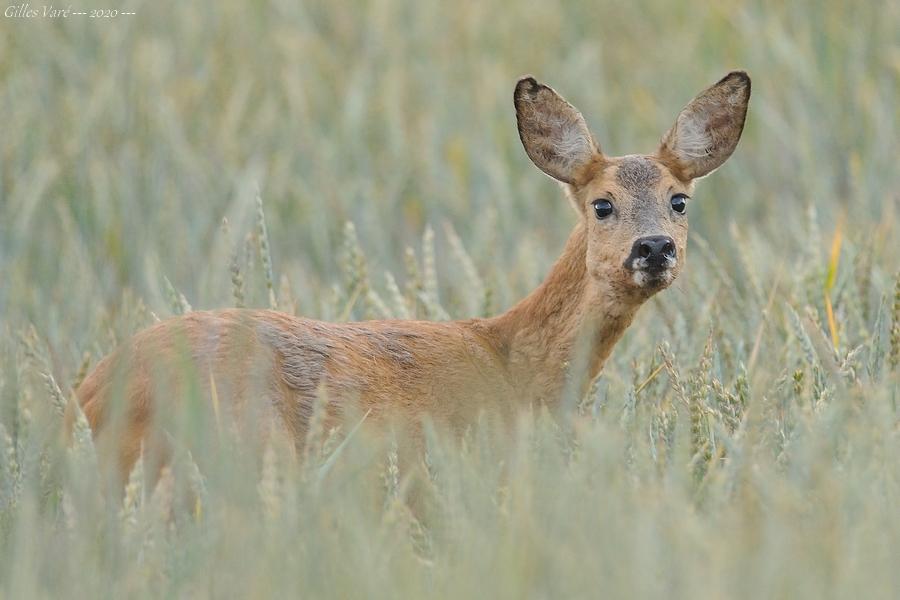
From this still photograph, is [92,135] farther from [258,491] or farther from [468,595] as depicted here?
[468,595]

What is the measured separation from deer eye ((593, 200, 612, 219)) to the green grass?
56 centimetres

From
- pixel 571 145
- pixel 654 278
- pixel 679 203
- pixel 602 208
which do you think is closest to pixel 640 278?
pixel 654 278

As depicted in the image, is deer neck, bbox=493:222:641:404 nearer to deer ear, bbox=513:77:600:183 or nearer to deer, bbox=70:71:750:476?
deer, bbox=70:71:750:476

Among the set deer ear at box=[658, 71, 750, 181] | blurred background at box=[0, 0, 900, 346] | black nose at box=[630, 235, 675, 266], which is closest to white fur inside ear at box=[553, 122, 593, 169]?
deer ear at box=[658, 71, 750, 181]

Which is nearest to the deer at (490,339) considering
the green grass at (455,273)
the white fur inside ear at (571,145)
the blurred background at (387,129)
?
the white fur inside ear at (571,145)

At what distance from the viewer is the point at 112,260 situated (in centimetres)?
798

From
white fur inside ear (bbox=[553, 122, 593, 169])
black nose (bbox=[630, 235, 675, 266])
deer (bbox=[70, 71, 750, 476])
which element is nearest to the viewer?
deer (bbox=[70, 71, 750, 476])

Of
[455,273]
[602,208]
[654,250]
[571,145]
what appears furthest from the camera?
[455,273]

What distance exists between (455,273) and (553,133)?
6.83 ft

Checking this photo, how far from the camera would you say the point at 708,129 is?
6.14 m

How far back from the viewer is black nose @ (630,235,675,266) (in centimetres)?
536

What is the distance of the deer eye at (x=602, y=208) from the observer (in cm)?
563

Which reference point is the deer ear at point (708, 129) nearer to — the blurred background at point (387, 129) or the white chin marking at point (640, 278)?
the white chin marking at point (640, 278)

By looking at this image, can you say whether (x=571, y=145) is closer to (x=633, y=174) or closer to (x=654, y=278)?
(x=633, y=174)
